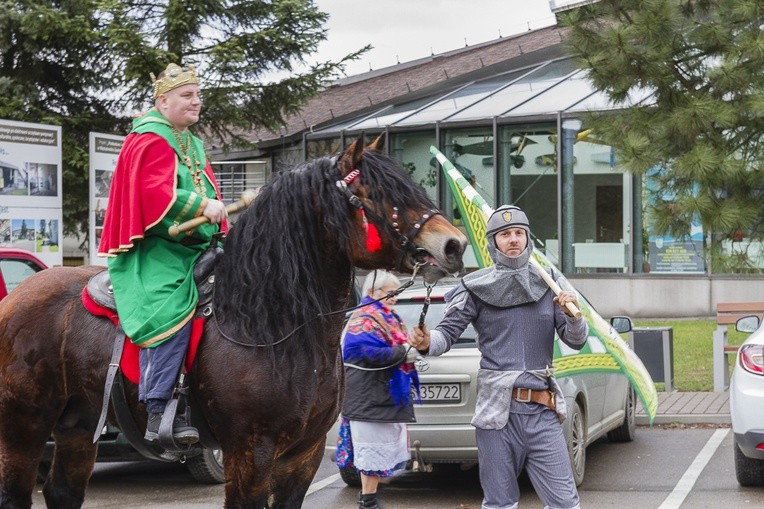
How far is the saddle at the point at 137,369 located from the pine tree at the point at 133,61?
14.3 metres

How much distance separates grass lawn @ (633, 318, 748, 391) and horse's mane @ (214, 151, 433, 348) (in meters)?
10.8

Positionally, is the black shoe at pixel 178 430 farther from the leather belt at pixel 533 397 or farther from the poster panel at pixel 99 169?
the poster panel at pixel 99 169

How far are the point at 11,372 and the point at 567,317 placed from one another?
281 cm

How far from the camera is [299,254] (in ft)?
16.1

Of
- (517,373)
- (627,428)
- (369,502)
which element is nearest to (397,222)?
(517,373)

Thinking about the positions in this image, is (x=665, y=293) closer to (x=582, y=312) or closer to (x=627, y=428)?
(x=627, y=428)

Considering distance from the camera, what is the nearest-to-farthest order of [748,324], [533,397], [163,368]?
[163,368]
[533,397]
[748,324]

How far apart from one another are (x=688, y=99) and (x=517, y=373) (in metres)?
9.08

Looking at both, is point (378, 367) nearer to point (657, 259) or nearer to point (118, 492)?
point (118, 492)

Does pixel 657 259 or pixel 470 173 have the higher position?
pixel 470 173

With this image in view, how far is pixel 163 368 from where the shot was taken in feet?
16.0

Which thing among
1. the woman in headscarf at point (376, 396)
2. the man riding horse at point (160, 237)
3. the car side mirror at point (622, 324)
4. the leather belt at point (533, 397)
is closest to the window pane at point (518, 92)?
the car side mirror at point (622, 324)

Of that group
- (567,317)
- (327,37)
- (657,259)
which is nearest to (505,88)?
(657,259)

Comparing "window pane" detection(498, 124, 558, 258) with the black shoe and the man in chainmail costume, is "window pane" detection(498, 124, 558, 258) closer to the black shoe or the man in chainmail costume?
the man in chainmail costume
